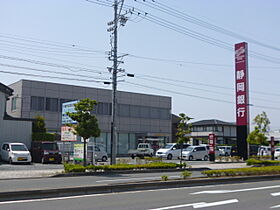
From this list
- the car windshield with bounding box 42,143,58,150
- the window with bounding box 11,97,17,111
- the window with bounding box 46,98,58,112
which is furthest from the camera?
the window with bounding box 46,98,58,112

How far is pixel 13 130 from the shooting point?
3141 centimetres

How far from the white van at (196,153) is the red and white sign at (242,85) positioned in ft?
15.2

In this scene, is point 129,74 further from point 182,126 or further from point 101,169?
point 101,169

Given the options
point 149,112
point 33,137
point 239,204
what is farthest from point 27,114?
point 239,204

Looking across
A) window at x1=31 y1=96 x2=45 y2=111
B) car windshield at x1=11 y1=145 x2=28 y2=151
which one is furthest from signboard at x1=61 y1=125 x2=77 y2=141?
window at x1=31 y1=96 x2=45 y2=111

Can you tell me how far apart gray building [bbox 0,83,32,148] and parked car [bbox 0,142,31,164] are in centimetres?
344

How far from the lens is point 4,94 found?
31.0 metres

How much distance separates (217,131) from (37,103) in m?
38.0

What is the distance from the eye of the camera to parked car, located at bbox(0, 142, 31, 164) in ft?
84.3

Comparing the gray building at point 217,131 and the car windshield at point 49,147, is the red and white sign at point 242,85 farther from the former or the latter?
the gray building at point 217,131

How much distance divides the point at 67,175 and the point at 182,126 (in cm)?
1232

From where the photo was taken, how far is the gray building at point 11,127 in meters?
30.6

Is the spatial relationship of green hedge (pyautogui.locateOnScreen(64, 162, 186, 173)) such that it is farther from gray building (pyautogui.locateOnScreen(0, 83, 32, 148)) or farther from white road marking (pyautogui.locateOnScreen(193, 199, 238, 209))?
gray building (pyautogui.locateOnScreen(0, 83, 32, 148))

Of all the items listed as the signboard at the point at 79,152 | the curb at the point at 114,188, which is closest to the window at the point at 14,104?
the signboard at the point at 79,152
